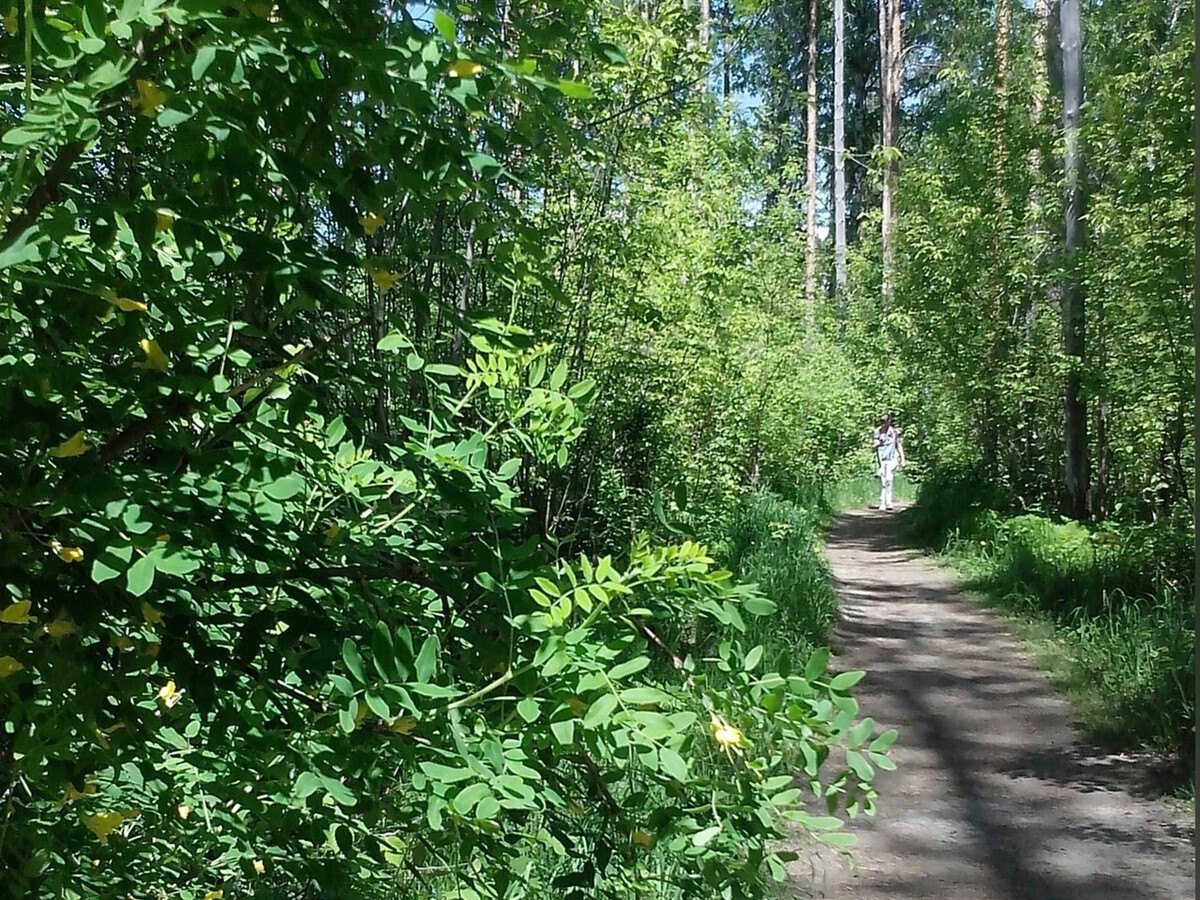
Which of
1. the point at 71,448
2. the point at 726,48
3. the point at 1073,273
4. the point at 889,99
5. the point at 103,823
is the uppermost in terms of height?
the point at 726,48

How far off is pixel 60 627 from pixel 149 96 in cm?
25

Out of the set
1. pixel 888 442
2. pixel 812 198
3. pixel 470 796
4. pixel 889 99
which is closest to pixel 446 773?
Result: pixel 470 796

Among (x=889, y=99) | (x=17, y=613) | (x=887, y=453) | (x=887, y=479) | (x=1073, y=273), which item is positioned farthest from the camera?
(x=887, y=453)

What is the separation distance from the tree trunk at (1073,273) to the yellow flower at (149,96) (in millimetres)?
1265

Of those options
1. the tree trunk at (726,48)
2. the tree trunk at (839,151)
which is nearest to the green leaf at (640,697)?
the tree trunk at (839,151)

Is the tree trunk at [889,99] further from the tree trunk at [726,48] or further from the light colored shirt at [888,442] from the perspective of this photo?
the light colored shirt at [888,442]

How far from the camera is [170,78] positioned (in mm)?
442

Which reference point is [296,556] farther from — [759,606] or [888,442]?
[888,442]

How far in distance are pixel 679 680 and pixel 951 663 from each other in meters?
0.94

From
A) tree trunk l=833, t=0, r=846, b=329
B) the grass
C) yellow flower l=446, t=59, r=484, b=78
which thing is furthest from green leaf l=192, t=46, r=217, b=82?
the grass

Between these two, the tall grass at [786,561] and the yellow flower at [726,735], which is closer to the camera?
the yellow flower at [726,735]

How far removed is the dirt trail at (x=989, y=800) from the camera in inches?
39.8

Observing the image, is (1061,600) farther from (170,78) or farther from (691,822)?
(170,78)

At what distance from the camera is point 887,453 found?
107 inches
